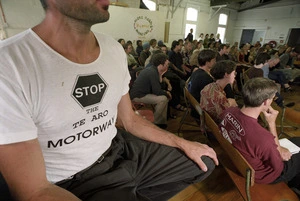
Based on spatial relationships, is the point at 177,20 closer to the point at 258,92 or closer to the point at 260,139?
the point at 258,92

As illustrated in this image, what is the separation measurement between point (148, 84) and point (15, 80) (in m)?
2.02

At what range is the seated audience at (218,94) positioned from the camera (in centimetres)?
167

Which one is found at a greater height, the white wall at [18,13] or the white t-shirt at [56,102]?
the white wall at [18,13]

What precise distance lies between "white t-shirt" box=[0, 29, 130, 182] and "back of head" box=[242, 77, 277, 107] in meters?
1.00

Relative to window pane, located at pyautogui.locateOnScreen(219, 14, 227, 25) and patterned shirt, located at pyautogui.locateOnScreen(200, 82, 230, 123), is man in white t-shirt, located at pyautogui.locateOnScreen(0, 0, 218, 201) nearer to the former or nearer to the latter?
patterned shirt, located at pyautogui.locateOnScreen(200, 82, 230, 123)

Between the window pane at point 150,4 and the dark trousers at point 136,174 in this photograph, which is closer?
the dark trousers at point 136,174

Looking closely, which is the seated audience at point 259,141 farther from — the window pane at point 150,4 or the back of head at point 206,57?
the window pane at point 150,4

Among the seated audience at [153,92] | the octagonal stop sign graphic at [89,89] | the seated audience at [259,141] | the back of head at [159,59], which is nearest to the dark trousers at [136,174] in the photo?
the octagonal stop sign graphic at [89,89]

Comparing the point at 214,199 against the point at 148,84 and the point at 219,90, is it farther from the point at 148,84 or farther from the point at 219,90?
the point at 148,84

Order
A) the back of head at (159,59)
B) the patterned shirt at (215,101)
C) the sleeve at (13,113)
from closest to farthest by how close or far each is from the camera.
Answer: the sleeve at (13,113) < the patterned shirt at (215,101) < the back of head at (159,59)

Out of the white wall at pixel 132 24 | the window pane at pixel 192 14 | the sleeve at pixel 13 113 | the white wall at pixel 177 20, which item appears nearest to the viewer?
the sleeve at pixel 13 113

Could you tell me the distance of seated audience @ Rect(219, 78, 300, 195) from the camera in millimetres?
1051

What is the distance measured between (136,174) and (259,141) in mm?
818

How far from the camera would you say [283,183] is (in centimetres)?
117
